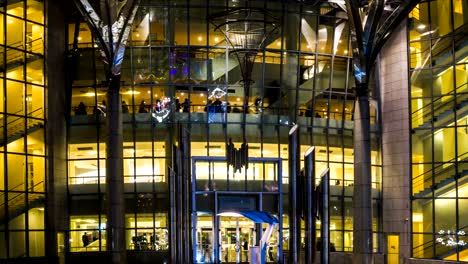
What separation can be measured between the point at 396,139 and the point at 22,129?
2448 cm

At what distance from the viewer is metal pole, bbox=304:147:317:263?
33562 millimetres

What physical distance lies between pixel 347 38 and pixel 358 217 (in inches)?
601

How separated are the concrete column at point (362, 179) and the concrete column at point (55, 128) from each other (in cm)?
1793

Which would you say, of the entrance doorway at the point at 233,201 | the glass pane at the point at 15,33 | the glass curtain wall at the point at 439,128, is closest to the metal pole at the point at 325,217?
the entrance doorway at the point at 233,201

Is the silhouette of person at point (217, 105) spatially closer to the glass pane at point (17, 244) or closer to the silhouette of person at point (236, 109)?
the silhouette of person at point (236, 109)

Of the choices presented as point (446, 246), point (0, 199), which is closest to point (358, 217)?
point (446, 246)

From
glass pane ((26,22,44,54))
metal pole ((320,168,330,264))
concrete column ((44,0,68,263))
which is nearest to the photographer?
metal pole ((320,168,330,264))

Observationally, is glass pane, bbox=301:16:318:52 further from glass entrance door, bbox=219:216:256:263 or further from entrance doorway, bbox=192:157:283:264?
glass entrance door, bbox=219:216:256:263

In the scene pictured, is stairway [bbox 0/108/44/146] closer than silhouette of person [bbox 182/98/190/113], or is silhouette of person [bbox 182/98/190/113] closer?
stairway [bbox 0/108/44/146]

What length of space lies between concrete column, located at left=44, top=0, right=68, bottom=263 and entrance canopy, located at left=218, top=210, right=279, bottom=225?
33.3ft

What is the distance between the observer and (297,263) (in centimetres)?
3412

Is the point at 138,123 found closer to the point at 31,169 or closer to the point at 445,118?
the point at 31,169

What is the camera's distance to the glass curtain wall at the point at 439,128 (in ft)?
159

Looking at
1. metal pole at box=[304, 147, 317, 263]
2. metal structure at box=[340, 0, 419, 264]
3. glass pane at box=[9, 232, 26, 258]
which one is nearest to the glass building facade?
glass pane at box=[9, 232, 26, 258]
